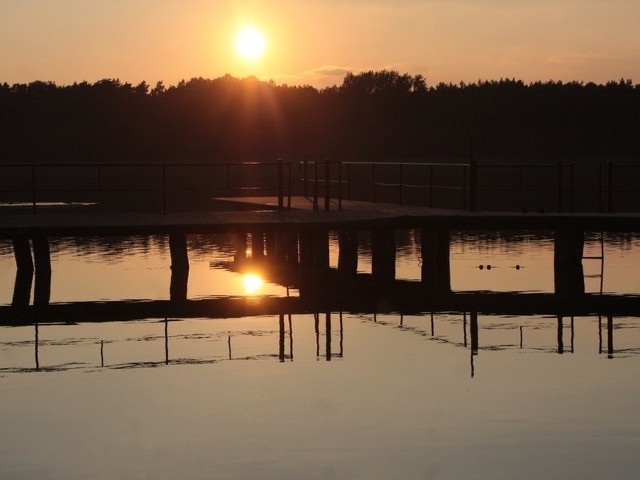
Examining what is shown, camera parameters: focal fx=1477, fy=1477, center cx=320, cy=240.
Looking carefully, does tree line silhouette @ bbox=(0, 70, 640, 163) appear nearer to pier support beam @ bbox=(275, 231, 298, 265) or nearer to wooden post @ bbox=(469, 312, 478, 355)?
pier support beam @ bbox=(275, 231, 298, 265)

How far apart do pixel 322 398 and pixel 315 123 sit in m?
114

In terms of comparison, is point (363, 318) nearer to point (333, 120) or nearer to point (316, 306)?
point (316, 306)

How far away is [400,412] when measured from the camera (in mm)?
17703

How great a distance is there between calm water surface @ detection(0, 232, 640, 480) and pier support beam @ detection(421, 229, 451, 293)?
274 inches

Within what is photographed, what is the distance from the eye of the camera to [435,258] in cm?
3519

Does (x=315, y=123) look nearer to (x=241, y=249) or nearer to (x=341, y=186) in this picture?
(x=341, y=186)

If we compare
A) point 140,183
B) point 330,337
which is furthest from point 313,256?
point 140,183

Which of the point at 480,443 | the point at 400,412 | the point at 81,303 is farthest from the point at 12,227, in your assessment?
the point at 480,443

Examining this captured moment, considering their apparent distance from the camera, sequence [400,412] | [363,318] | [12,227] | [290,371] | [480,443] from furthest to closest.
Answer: [12,227] → [363,318] → [290,371] → [400,412] → [480,443]

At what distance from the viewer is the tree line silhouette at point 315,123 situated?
403 ft

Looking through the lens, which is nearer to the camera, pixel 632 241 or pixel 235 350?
pixel 235 350

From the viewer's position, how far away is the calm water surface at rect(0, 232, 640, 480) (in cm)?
1536

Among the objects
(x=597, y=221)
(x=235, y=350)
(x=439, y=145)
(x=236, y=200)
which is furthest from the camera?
Answer: (x=439, y=145)

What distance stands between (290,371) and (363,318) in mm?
6149
